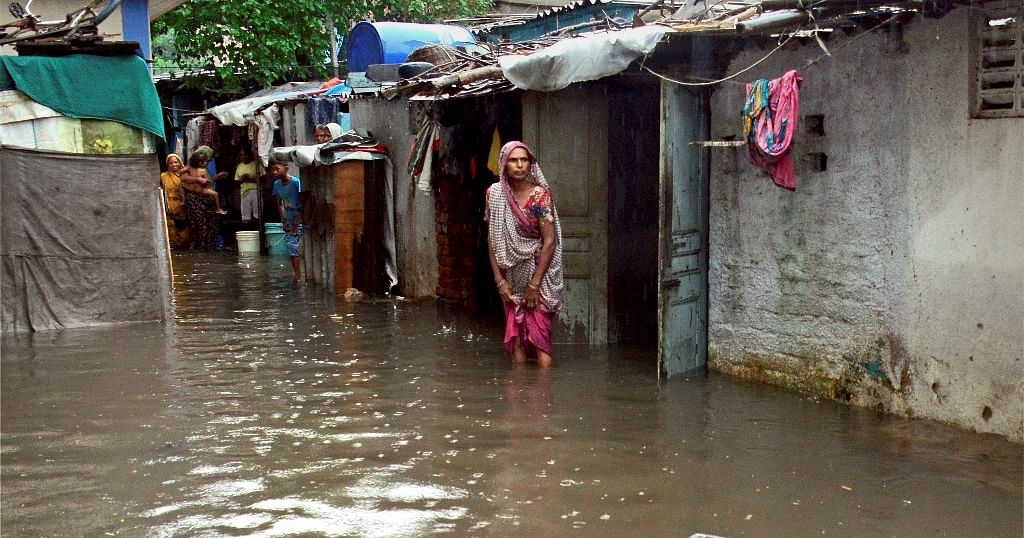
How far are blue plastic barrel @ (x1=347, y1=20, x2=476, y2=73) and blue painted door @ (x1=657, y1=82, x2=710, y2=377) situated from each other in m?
7.81

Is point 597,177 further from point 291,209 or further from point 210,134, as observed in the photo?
point 210,134

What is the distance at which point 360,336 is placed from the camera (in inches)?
383

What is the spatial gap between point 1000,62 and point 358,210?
8104 mm

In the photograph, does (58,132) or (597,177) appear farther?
(58,132)

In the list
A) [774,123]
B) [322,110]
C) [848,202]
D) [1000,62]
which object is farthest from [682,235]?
[322,110]

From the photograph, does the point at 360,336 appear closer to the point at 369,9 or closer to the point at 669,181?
the point at 669,181

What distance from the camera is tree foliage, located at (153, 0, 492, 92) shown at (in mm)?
19891

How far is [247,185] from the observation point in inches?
765

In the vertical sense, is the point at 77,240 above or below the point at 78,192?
below

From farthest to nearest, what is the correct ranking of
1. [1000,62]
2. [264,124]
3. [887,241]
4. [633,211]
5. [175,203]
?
[175,203], [264,124], [633,211], [887,241], [1000,62]

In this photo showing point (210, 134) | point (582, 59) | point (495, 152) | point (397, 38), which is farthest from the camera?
point (210, 134)

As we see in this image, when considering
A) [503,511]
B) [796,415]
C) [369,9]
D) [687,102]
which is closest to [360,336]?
[687,102]

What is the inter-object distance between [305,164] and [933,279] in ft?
28.3

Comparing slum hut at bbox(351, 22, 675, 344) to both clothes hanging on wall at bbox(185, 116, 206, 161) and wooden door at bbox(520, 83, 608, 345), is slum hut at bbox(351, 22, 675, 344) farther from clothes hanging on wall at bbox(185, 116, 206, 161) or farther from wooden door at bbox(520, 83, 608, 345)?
clothes hanging on wall at bbox(185, 116, 206, 161)
